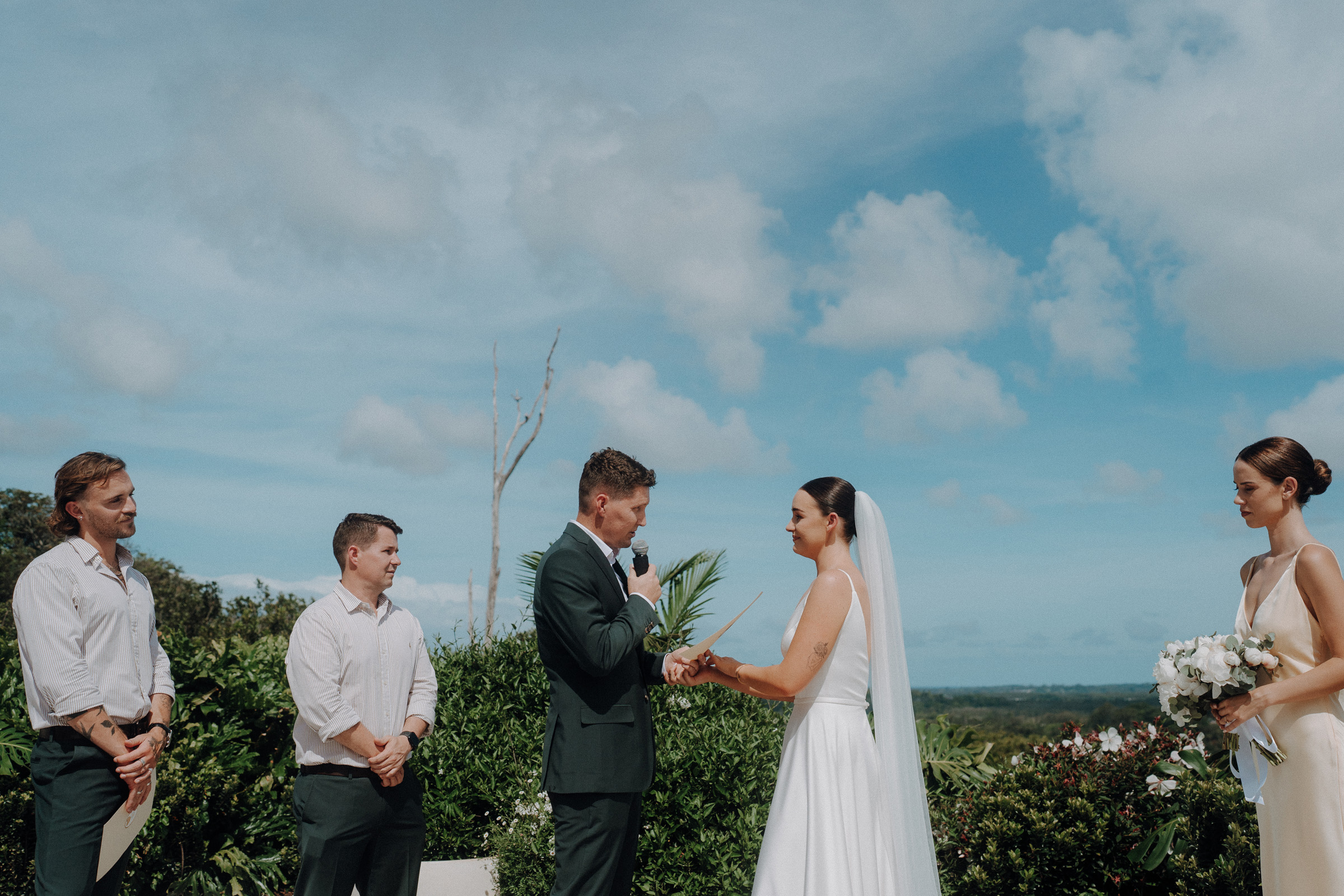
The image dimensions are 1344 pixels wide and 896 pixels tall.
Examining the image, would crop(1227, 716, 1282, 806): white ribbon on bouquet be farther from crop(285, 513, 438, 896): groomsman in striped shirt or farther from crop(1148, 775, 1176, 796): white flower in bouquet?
crop(285, 513, 438, 896): groomsman in striped shirt

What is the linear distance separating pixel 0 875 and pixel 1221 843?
7899 millimetres

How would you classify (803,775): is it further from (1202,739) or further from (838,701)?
(1202,739)

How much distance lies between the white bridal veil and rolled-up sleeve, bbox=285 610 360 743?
92.4 inches

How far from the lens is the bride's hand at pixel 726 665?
4562mm

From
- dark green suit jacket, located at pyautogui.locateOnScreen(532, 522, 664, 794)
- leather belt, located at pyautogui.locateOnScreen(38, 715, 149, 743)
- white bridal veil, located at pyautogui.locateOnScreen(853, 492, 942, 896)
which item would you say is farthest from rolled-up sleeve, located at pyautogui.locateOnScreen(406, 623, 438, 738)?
white bridal veil, located at pyautogui.locateOnScreen(853, 492, 942, 896)

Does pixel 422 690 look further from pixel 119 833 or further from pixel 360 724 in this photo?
pixel 119 833

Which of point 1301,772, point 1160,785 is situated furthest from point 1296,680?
point 1160,785

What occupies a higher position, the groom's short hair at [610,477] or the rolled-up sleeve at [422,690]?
the groom's short hair at [610,477]

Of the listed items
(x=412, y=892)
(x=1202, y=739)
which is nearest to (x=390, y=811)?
(x=412, y=892)

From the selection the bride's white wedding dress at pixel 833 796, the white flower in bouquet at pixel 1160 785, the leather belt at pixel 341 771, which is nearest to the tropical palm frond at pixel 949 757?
the white flower in bouquet at pixel 1160 785

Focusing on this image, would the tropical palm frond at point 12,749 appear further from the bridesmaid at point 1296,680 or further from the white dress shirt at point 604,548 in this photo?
the bridesmaid at point 1296,680

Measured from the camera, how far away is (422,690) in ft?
15.6

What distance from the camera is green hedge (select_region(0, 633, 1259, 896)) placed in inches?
235

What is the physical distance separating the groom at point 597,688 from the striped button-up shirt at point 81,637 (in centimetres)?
179
